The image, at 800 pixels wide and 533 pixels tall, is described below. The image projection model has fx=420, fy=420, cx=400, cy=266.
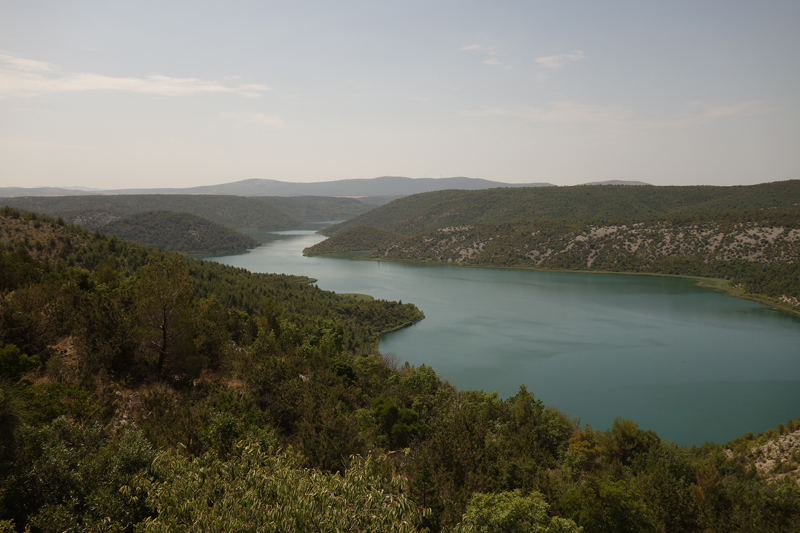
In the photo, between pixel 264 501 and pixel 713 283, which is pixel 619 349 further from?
pixel 713 283

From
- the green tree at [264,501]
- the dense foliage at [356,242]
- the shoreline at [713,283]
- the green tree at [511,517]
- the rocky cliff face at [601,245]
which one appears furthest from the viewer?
the dense foliage at [356,242]

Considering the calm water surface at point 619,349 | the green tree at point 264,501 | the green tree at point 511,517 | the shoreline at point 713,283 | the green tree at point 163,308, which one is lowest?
the calm water surface at point 619,349

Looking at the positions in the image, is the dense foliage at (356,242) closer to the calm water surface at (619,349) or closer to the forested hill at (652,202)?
the forested hill at (652,202)

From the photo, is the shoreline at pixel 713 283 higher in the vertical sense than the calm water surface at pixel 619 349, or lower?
higher

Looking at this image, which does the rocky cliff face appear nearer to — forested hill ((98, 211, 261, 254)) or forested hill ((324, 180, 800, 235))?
forested hill ((324, 180, 800, 235))

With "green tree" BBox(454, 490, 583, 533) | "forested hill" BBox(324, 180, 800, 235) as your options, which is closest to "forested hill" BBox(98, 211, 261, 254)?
"forested hill" BBox(324, 180, 800, 235)

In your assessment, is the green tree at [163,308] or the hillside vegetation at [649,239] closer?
the green tree at [163,308]

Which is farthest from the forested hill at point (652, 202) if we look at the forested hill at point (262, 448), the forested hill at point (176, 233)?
the forested hill at point (262, 448)
